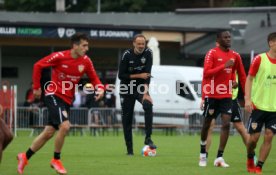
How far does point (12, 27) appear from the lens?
36594 mm

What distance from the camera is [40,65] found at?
13.1m

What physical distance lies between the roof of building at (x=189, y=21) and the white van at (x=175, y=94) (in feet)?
18.6

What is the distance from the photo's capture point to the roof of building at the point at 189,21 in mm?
39062

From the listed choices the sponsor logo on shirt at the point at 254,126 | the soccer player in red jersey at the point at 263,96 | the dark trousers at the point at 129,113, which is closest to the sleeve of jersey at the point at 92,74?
the soccer player in red jersey at the point at 263,96

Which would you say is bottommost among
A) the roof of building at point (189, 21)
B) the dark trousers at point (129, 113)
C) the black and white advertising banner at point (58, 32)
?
the dark trousers at point (129, 113)

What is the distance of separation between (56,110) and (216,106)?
9.75 feet

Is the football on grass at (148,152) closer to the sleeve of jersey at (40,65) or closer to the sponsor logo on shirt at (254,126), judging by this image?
the sponsor logo on shirt at (254,126)

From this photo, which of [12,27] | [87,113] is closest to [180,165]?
[87,113]

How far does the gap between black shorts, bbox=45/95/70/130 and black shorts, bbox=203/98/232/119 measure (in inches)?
101

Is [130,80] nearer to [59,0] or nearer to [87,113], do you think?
[87,113]

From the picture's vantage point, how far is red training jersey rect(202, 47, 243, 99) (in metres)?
14.3

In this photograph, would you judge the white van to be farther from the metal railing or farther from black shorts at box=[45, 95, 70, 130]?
black shorts at box=[45, 95, 70, 130]

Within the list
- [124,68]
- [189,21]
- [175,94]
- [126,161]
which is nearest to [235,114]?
[126,161]

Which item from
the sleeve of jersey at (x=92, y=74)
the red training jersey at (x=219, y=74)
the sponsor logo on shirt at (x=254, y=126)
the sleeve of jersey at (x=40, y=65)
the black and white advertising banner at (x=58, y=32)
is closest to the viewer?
the sleeve of jersey at (x=40, y=65)
